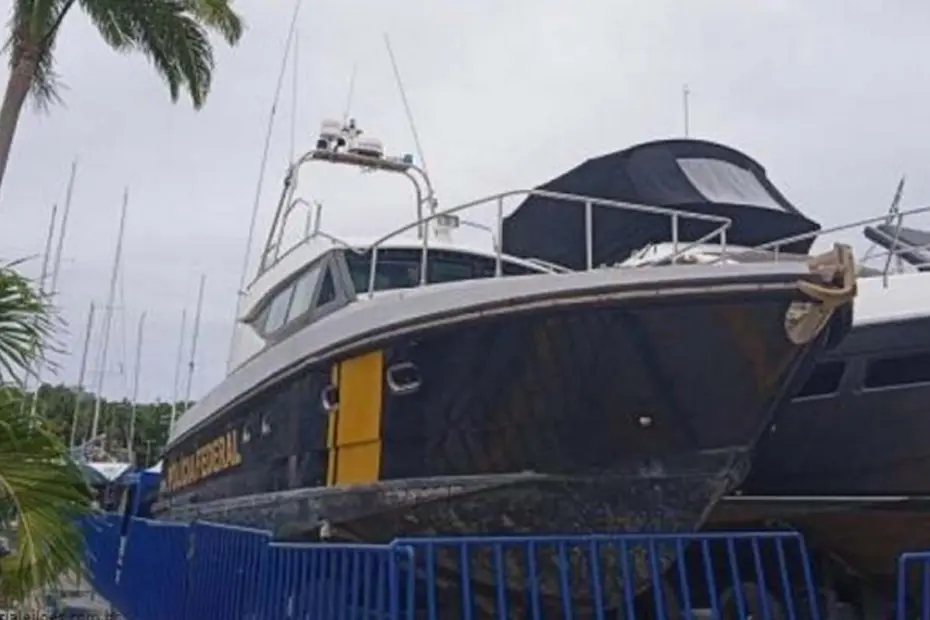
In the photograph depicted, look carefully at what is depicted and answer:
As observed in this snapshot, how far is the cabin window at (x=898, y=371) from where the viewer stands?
252 inches

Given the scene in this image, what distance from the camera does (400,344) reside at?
19.6 feet

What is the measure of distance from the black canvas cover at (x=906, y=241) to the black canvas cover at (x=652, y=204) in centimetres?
45

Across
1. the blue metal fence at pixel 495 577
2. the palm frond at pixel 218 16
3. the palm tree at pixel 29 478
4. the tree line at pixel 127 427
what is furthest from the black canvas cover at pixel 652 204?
the tree line at pixel 127 427

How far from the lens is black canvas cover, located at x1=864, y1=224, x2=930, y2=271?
294 inches

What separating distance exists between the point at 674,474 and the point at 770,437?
1.43 metres

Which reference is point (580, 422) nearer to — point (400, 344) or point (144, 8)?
point (400, 344)

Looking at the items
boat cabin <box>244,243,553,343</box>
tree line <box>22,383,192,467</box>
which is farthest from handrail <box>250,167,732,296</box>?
tree line <box>22,383,192,467</box>

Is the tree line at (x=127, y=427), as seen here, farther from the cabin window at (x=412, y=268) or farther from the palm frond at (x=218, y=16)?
the cabin window at (x=412, y=268)

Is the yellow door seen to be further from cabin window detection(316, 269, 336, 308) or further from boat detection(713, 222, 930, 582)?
boat detection(713, 222, 930, 582)

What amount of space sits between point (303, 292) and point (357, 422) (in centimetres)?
231

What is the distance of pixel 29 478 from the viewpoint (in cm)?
478

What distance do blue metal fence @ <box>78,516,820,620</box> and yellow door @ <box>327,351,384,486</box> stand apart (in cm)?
65

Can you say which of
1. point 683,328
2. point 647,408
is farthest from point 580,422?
point 683,328

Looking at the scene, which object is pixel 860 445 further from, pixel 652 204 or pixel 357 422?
pixel 357 422
